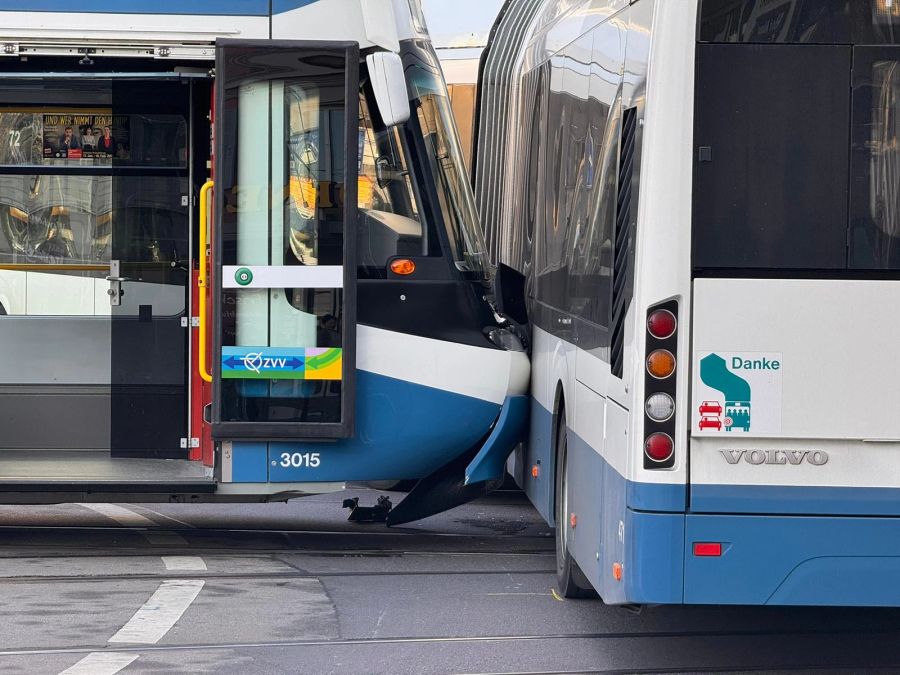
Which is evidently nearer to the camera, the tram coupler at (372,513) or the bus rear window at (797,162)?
the bus rear window at (797,162)

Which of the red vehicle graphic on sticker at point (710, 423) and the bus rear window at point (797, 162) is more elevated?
the bus rear window at point (797, 162)

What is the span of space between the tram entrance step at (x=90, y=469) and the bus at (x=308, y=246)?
0.07 ft

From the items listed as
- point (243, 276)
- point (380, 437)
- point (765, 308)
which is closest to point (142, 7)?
point (243, 276)

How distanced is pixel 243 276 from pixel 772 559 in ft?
12.1

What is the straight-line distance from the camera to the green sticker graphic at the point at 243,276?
7.98 m

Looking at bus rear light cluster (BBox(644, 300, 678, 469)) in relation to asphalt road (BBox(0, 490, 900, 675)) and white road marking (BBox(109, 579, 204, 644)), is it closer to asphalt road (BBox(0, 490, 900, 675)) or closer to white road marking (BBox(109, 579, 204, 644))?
asphalt road (BBox(0, 490, 900, 675))

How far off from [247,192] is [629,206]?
3.06m

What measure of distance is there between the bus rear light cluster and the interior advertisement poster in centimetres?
466

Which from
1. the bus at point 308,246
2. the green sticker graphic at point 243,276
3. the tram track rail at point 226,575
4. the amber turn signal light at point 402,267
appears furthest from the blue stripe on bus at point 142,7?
the tram track rail at point 226,575

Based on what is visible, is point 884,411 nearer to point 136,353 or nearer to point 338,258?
point 338,258

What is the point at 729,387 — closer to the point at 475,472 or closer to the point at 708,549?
the point at 708,549

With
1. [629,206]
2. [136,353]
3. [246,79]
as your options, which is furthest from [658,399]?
[136,353]

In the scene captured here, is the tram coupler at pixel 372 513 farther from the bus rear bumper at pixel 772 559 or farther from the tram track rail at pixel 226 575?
the bus rear bumper at pixel 772 559

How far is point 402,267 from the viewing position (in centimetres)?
815
